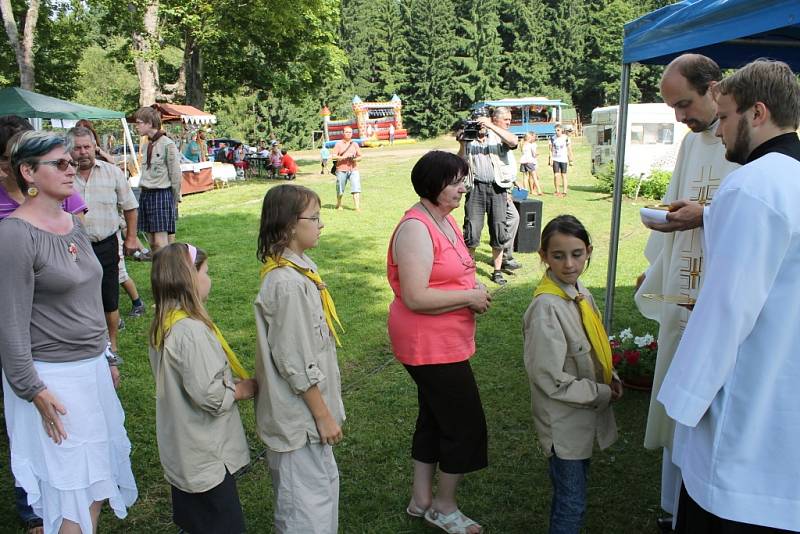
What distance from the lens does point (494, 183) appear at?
802 cm

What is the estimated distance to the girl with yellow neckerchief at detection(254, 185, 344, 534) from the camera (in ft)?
8.14

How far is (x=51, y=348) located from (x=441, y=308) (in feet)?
5.23

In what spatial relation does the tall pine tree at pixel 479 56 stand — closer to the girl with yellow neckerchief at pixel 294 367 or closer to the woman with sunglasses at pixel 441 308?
the woman with sunglasses at pixel 441 308

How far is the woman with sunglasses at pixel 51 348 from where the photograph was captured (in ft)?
7.90

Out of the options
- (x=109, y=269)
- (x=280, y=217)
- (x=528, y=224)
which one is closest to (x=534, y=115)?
(x=528, y=224)

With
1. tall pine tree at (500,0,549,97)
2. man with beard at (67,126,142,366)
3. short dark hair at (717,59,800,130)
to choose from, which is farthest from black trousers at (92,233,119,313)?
tall pine tree at (500,0,549,97)

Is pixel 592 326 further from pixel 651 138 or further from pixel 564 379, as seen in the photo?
pixel 651 138

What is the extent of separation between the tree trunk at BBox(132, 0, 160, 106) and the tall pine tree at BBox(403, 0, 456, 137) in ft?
128

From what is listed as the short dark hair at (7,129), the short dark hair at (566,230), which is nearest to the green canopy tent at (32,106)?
the short dark hair at (7,129)

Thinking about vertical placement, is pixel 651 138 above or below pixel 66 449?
above

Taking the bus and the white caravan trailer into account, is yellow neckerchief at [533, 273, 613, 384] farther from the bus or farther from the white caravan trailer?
the bus

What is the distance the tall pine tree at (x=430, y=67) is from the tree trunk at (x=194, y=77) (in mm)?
35571

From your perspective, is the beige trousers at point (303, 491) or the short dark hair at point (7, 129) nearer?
the beige trousers at point (303, 491)

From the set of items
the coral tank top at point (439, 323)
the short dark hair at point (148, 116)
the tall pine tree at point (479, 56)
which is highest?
the tall pine tree at point (479, 56)
